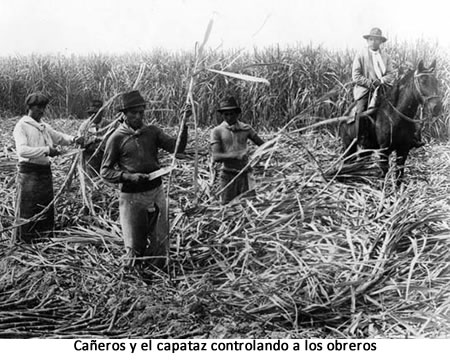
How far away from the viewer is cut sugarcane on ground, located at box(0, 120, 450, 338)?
3.29 metres

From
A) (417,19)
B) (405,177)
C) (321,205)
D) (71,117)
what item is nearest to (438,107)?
(405,177)

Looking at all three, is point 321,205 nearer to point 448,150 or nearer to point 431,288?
point 431,288

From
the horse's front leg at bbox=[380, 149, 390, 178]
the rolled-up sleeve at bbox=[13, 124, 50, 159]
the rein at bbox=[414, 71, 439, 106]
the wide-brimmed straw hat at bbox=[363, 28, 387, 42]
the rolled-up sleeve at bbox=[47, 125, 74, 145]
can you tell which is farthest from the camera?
the wide-brimmed straw hat at bbox=[363, 28, 387, 42]

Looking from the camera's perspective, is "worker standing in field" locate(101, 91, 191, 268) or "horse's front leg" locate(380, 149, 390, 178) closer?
"worker standing in field" locate(101, 91, 191, 268)

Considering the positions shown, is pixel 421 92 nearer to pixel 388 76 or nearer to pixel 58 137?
pixel 388 76

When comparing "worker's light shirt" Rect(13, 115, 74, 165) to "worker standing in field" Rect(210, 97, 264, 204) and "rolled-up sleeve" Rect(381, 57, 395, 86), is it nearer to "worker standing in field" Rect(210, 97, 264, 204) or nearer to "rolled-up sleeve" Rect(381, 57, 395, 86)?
"worker standing in field" Rect(210, 97, 264, 204)

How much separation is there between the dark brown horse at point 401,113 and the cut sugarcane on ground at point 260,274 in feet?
3.25

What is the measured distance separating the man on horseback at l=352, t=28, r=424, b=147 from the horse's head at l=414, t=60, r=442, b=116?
48cm

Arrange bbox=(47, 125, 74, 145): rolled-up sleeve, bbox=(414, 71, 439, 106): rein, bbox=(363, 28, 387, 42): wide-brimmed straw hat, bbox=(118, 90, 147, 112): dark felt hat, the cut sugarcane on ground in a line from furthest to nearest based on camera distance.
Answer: bbox=(363, 28, 387, 42): wide-brimmed straw hat → bbox=(414, 71, 439, 106): rein → bbox=(47, 125, 74, 145): rolled-up sleeve → bbox=(118, 90, 147, 112): dark felt hat → the cut sugarcane on ground

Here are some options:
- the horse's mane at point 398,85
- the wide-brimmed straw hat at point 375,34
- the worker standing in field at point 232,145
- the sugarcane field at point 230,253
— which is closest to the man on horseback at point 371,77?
the wide-brimmed straw hat at point 375,34

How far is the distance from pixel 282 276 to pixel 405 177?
124 inches

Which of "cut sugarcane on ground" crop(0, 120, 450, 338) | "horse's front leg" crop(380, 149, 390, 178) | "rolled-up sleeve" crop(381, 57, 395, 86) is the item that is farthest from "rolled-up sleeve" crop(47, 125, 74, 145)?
"rolled-up sleeve" crop(381, 57, 395, 86)

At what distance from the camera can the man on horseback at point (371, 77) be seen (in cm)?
606

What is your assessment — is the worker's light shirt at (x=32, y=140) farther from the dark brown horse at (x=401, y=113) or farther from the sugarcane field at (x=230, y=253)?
the dark brown horse at (x=401, y=113)
